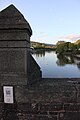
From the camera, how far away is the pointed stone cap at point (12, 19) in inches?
177

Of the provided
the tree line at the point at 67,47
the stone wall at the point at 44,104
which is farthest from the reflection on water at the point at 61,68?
the tree line at the point at 67,47

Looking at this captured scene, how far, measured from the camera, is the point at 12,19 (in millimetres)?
4539

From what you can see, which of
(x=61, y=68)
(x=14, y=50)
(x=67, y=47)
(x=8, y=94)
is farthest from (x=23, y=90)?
(x=67, y=47)

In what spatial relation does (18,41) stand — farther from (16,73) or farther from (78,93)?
(78,93)

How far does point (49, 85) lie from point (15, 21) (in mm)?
1355


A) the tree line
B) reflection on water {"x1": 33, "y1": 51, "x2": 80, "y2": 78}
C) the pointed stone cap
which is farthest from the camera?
the tree line

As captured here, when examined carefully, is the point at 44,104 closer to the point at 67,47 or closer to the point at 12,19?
the point at 12,19

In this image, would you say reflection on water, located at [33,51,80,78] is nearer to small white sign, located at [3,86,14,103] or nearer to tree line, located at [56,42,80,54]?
small white sign, located at [3,86,14,103]

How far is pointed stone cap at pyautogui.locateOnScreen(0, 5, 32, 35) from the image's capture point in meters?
4.48

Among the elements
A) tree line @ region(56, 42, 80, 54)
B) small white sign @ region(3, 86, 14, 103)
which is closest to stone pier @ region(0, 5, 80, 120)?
small white sign @ region(3, 86, 14, 103)

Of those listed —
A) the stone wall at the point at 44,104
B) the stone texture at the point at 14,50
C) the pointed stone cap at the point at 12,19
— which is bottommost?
the stone wall at the point at 44,104

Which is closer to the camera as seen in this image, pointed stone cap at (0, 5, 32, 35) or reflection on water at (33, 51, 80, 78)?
pointed stone cap at (0, 5, 32, 35)

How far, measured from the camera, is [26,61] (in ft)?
14.9

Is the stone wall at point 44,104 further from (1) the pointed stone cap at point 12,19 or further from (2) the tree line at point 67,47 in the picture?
(2) the tree line at point 67,47
